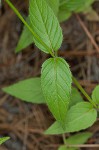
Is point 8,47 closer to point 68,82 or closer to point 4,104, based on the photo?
point 4,104

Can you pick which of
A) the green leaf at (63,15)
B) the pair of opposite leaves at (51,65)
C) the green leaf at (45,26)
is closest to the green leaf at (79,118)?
the pair of opposite leaves at (51,65)

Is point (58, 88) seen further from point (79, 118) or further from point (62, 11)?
point (62, 11)

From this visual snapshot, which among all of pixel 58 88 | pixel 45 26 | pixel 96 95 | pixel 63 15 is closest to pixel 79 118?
pixel 96 95

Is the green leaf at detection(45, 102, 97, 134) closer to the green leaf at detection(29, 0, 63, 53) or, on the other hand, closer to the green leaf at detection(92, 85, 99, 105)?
the green leaf at detection(92, 85, 99, 105)

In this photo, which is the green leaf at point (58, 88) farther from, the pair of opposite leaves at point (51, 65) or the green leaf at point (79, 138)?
the green leaf at point (79, 138)

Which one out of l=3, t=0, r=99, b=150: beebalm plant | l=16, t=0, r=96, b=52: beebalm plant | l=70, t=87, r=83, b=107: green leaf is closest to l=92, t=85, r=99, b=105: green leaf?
l=3, t=0, r=99, b=150: beebalm plant

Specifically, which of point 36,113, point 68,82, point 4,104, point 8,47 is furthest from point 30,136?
point 68,82
